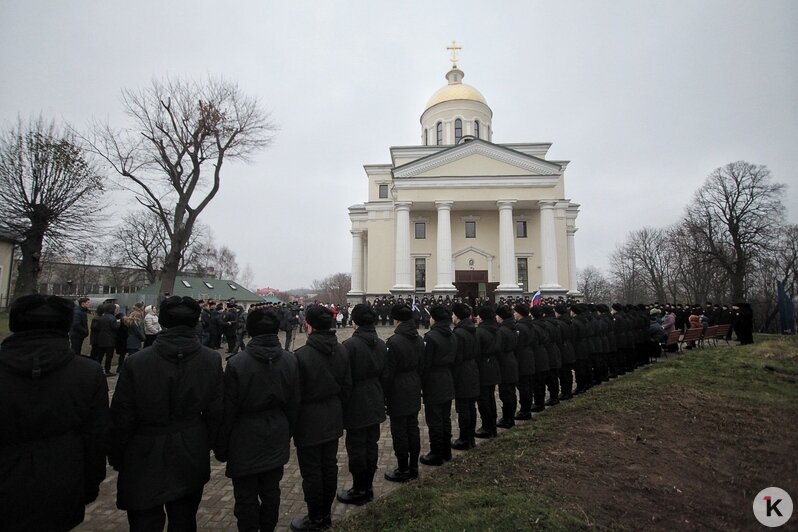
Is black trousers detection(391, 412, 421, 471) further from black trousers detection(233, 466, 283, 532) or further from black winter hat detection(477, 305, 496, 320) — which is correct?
black winter hat detection(477, 305, 496, 320)

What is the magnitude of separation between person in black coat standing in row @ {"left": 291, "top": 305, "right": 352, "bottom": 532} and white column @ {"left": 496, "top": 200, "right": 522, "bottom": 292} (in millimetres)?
26723

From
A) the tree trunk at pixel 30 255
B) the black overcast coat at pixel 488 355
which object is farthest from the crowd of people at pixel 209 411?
the tree trunk at pixel 30 255

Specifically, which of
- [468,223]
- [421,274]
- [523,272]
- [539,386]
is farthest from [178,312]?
[523,272]

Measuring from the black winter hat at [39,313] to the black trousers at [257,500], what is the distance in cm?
177

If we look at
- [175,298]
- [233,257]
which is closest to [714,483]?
[175,298]

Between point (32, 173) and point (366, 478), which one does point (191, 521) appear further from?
point (32, 173)

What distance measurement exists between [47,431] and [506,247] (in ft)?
97.5

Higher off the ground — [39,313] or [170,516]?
[39,313]

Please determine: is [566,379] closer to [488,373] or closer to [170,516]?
[488,373]

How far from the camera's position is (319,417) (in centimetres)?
382

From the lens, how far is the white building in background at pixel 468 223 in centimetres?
3053

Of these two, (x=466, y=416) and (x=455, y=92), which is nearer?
(x=466, y=416)

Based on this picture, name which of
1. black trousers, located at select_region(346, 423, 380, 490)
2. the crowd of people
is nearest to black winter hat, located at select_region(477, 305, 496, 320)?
the crowd of people

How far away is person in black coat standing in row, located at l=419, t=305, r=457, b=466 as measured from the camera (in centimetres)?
523
